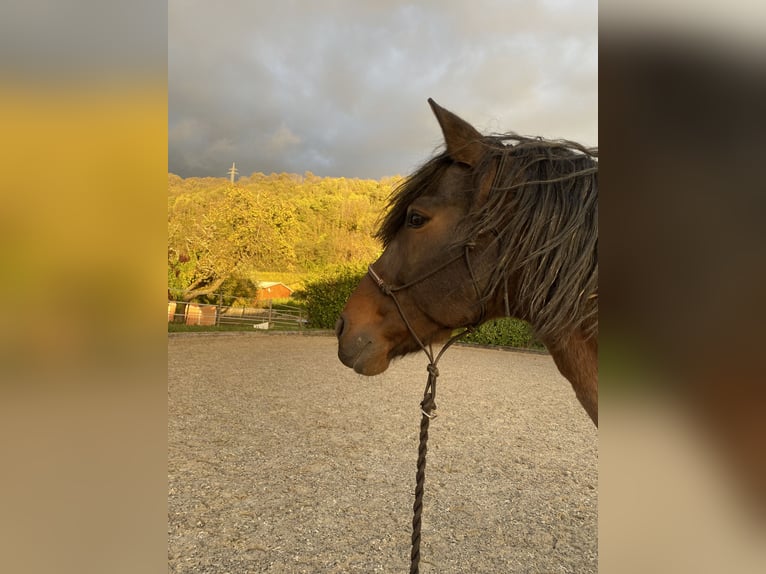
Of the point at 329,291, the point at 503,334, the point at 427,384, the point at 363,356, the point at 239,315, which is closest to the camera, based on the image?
the point at 427,384

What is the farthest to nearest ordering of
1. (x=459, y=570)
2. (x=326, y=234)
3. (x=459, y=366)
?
(x=326, y=234) → (x=459, y=366) → (x=459, y=570)

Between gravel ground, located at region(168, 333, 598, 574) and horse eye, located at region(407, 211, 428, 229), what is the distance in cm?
268

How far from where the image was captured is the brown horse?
4.42ft

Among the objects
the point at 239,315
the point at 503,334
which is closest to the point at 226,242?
the point at 239,315

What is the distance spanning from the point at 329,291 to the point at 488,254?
16585 mm

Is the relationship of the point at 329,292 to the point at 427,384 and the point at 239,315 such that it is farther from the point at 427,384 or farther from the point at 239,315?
the point at 427,384

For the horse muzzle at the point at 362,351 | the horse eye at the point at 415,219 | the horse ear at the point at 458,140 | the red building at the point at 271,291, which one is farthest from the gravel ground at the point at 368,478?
the red building at the point at 271,291

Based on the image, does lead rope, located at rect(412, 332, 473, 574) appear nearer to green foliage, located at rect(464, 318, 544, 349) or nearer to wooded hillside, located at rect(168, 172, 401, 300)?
green foliage, located at rect(464, 318, 544, 349)

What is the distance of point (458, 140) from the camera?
151 centimetres

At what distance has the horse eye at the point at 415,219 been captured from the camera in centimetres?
155
